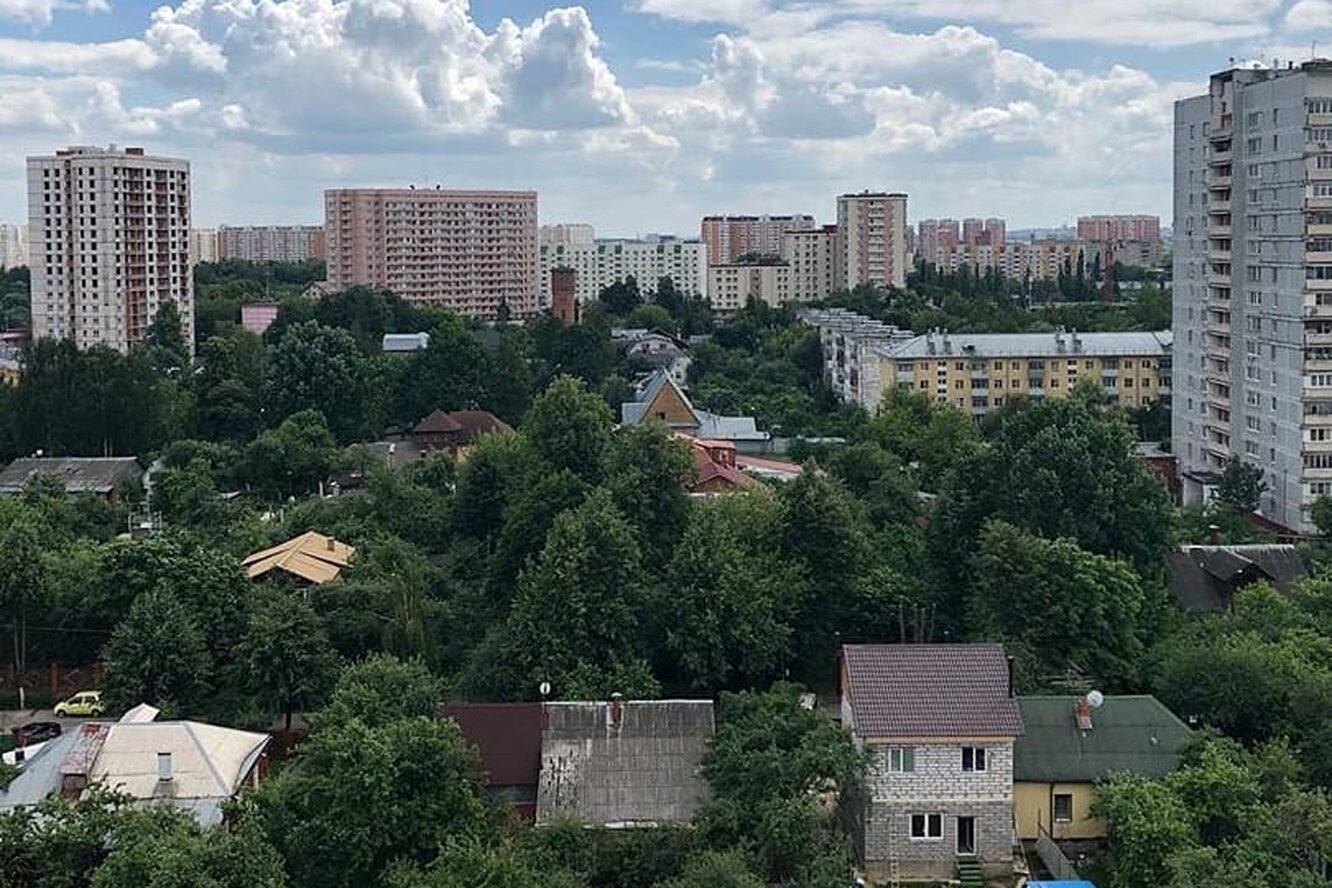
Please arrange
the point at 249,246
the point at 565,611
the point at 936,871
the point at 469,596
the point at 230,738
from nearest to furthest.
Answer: the point at 936,871, the point at 230,738, the point at 565,611, the point at 469,596, the point at 249,246

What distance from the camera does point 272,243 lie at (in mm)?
Answer: 116438

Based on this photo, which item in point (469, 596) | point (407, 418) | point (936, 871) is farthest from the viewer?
point (407, 418)

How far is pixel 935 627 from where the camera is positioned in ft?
73.8

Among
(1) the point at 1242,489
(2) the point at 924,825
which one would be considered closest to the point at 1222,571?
(1) the point at 1242,489

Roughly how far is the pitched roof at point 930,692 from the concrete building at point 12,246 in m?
101

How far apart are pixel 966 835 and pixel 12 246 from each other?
104 metres

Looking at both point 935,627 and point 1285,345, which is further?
point 1285,345

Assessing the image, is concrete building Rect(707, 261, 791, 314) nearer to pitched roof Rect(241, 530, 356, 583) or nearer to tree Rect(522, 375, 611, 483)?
tree Rect(522, 375, 611, 483)

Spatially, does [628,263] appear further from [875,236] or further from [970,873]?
[970,873]

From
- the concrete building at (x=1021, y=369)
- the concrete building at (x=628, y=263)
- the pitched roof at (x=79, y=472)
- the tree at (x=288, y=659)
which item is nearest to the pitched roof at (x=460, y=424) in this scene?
the pitched roof at (x=79, y=472)

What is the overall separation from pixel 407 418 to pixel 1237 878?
119 feet

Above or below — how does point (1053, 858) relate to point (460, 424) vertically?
below

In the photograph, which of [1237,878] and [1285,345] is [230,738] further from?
[1285,345]


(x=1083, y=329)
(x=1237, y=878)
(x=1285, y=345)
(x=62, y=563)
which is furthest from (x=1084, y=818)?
(x=1083, y=329)
